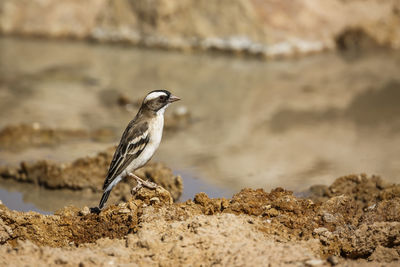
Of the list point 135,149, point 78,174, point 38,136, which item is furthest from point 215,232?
point 38,136

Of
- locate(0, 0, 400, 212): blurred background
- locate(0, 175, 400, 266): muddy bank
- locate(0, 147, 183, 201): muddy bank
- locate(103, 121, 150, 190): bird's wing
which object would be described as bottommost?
locate(0, 175, 400, 266): muddy bank

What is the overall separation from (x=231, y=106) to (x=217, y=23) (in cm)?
538

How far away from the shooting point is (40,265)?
17.2ft

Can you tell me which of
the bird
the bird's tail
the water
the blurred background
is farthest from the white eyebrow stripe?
the water

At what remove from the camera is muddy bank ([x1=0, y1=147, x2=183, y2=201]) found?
878 cm

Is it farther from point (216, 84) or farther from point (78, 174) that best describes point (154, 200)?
point (216, 84)

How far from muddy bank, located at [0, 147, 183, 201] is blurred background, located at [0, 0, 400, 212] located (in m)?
0.15

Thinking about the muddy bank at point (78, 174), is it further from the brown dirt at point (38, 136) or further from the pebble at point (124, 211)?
the pebble at point (124, 211)

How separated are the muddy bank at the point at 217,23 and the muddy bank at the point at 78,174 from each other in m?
9.26

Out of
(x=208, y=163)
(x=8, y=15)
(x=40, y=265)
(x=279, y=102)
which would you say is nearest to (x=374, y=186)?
(x=208, y=163)

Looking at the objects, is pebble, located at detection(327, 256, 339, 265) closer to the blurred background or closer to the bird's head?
the bird's head

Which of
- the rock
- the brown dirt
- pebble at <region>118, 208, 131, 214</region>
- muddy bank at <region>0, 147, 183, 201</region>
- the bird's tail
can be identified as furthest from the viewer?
the brown dirt

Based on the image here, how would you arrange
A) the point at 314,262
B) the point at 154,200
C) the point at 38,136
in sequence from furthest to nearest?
1. the point at 38,136
2. the point at 154,200
3. the point at 314,262

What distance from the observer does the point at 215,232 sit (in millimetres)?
5840
